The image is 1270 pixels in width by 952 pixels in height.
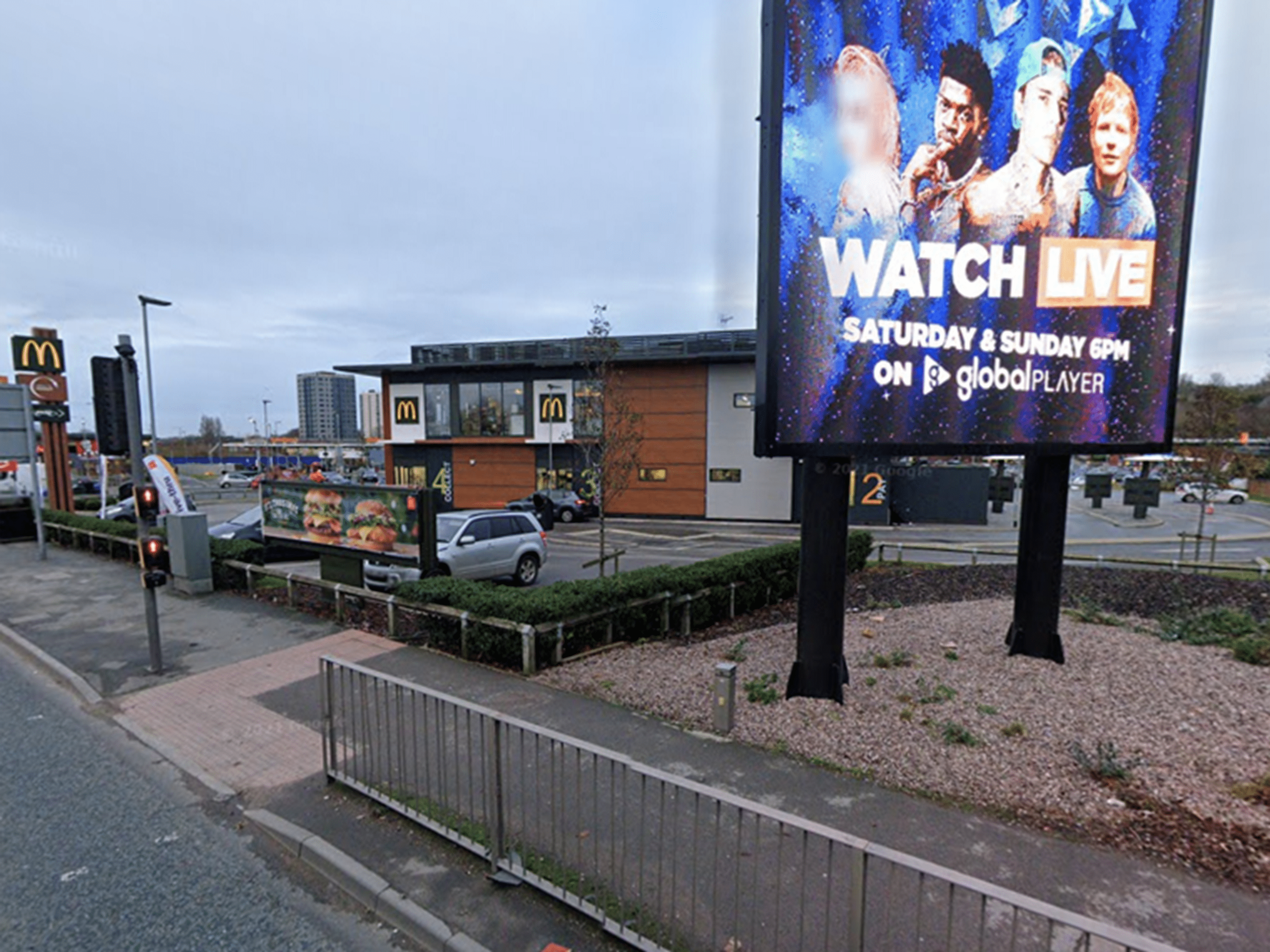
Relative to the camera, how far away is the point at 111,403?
8469 mm

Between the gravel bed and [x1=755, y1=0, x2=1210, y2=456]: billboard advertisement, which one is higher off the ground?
[x1=755, y1=0, x2=1210, y2=456]: billboard advertisement

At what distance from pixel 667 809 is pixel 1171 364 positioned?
23.5 ft

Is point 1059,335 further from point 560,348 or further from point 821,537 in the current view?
point 560,348

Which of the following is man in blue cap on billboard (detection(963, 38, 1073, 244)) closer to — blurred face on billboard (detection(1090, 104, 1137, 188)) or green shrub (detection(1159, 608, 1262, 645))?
blurred face on billboard (detection(1090, 104, 1137, 188))

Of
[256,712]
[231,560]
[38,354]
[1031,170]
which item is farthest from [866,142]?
[38,354]

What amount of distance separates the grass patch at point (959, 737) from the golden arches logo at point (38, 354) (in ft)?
84.2

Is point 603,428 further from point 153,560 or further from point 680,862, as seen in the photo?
point 680,862

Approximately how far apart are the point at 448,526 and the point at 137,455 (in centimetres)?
582

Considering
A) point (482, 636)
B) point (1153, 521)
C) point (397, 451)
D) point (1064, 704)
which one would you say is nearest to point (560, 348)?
point (397, 451)

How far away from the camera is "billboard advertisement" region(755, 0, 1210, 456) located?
18.6ft

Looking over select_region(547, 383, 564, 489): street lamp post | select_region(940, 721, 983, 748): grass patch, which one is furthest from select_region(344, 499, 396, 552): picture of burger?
select_region(547, 383, 564, 489): street lamp post

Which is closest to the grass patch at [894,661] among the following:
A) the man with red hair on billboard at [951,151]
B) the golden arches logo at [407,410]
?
the man with red hair on billboard at [951,151]

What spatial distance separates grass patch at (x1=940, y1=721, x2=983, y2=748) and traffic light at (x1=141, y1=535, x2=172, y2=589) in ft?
29.7

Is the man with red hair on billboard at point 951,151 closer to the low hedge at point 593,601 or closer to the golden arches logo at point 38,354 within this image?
the low hedge at point 593,601
